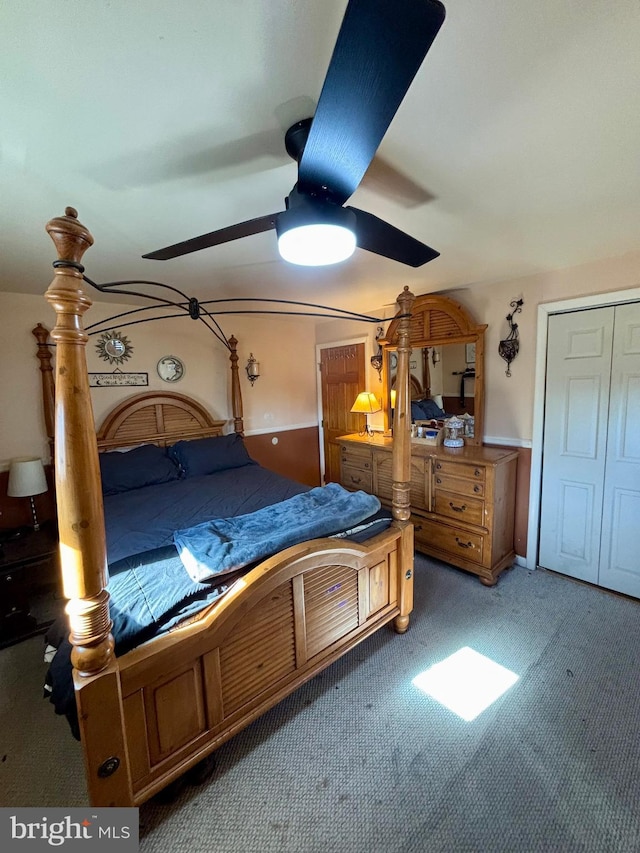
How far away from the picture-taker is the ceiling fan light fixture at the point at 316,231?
1.08 meters

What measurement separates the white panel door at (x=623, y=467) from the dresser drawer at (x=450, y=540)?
0.86m

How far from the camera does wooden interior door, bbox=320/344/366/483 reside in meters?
4.10

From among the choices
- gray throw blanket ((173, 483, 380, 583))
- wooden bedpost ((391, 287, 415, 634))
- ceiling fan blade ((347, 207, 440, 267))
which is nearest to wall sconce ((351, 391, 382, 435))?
gray throw blanket ((173, 483, 380, 583))

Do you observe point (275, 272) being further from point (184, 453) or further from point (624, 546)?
point (624, 546)

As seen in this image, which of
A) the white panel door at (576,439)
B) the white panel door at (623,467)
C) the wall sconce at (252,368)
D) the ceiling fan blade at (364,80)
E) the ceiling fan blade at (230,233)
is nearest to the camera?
the ceiling fan blade at (364,80)

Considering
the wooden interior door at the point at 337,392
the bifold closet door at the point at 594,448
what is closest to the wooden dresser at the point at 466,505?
the bifold closet door at the point at 594,448

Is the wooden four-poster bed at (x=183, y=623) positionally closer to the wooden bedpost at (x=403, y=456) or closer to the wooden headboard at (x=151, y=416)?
the wooden bedpost at (x=403, y=456)

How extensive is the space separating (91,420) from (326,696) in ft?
5.70

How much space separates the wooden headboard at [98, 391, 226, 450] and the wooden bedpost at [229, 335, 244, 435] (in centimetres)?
17

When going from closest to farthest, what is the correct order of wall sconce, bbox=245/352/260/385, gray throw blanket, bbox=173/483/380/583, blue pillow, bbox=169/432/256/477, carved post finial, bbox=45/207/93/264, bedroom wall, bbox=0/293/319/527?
carved post finial, bbox=45/207/93/264, gray throw blanket, bbox=173/483/380/583, bedroom wall, bbox=0/293/319/527, blue pillow, bbox=169/432/256/477, wall sconce, bbox=245/352/260/385

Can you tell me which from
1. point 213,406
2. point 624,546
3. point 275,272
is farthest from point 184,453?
point 624,546

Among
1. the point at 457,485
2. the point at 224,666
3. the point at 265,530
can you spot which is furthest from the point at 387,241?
the point at 457,485

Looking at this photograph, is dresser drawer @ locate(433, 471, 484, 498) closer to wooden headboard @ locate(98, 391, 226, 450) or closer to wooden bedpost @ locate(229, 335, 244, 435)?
wooden bedpost @ locate(229, 335, 244, 435)
